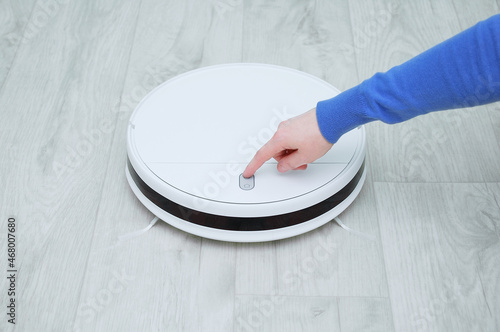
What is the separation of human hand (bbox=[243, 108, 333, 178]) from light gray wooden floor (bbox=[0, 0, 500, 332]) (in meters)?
0.16

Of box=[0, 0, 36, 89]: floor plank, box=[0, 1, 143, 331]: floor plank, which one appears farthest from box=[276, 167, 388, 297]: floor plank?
box=[0, 0, 36, 89]: floor plank

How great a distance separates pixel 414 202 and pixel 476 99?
32 cm

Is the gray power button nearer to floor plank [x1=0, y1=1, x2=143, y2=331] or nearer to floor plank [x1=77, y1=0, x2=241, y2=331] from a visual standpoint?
floor plank [x1=77, y1=0, x2=241, y2=331]

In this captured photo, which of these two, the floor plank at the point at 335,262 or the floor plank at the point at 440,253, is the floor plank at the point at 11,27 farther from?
the floor plank at the point at 440,253

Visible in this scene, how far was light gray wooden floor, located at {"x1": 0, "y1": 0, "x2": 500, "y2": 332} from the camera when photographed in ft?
2.96

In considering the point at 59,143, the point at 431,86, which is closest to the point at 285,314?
the point at 431,86

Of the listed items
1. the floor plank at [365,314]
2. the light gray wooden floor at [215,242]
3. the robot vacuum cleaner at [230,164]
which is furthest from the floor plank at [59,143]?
the floor plank at [365,314]

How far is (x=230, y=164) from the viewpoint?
3.24 ft

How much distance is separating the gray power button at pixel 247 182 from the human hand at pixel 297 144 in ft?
0.09

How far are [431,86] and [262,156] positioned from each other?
295mm

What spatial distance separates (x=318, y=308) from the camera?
0.90 metres

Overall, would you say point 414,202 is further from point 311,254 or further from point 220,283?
point 220,283

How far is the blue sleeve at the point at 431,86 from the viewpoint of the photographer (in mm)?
742

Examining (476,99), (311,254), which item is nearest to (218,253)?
(311,254)
